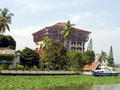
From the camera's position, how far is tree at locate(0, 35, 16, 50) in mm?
66219

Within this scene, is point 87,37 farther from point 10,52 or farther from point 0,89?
point 0,89

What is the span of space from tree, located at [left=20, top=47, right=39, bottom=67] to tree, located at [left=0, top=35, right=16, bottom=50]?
30.7 ft

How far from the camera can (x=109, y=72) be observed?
52.9 metres

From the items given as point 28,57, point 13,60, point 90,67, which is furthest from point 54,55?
point 90,67

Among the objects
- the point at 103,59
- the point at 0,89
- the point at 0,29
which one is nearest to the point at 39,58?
the point at 0,29

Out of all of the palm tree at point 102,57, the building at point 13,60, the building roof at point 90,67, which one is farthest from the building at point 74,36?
the building at point 13,60

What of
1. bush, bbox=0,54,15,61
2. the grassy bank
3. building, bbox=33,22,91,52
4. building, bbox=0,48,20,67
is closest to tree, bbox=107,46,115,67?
building, bbox=33,22,91,52

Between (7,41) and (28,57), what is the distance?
1345 cm

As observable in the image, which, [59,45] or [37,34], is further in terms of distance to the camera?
[37,34]

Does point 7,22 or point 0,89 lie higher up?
point 7,22

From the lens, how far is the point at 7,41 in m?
67.8

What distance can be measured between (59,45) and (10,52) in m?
12.3

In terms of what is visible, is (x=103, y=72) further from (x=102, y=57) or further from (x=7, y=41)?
(x=7, y=41)

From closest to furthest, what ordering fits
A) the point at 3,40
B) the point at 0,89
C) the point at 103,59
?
the point at 0,89, the point at 3,40, the point at 103,59
